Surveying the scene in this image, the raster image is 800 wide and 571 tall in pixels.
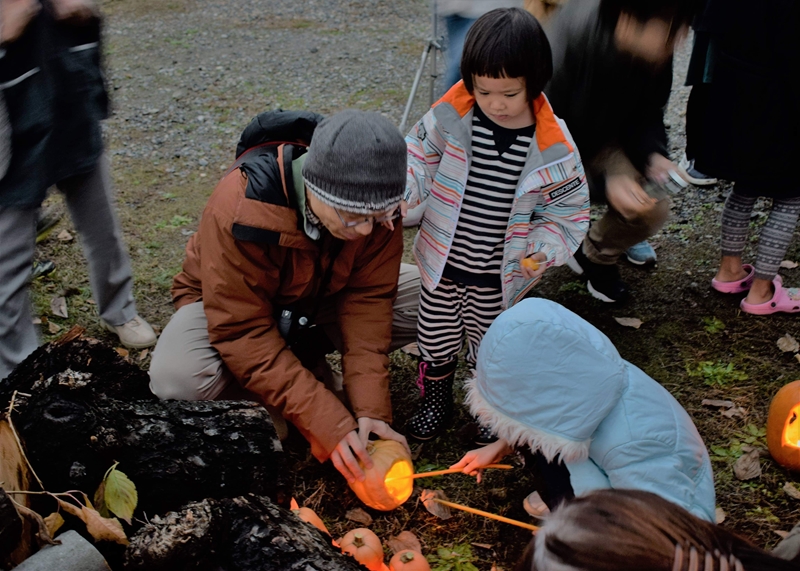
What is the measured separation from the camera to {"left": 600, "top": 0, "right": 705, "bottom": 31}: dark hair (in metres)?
2.63

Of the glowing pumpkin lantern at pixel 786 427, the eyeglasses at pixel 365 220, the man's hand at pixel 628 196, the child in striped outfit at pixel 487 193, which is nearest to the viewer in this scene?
the eyeglasses at pixel 365 220

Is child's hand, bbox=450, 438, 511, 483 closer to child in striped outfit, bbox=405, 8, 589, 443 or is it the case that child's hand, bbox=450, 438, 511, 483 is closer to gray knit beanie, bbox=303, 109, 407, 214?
child in striped outfit, bbox=405, 8, 589, 443

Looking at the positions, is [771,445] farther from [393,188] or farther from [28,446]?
[28,446]

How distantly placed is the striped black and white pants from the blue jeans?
1.46 m

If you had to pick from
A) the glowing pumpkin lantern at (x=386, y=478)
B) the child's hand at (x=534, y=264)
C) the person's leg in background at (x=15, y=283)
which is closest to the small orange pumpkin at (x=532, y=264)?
the child's hand at (x=534, y=264)

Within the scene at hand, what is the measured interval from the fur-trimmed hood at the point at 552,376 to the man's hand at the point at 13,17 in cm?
222

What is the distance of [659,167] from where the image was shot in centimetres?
304

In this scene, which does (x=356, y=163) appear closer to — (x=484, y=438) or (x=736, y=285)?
(x=484, y=438)

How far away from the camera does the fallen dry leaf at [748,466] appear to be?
2.89 m

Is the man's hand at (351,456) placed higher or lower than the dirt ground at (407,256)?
higher

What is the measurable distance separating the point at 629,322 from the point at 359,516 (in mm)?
2012

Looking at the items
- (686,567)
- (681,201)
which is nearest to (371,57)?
(681,201)

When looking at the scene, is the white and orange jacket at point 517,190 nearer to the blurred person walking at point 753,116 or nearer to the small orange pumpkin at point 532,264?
the small orange pumpkin at point 532,264

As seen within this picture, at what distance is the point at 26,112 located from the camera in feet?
8.99
